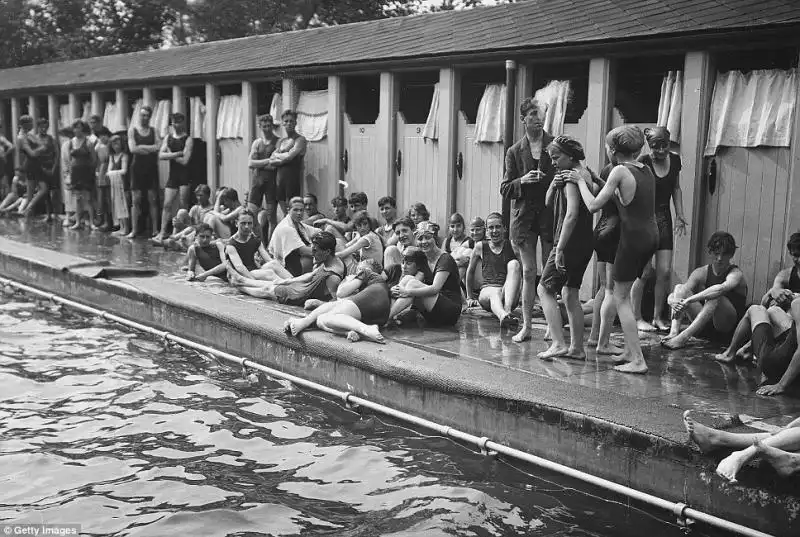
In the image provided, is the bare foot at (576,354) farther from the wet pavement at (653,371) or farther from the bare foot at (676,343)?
the bare foot at (676,343)

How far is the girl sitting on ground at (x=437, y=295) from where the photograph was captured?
9.65 meters

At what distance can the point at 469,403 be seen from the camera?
7.38 metres

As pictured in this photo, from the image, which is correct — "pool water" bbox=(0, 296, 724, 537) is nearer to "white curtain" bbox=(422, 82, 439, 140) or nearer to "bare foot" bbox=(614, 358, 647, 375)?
"bare foot" bbox=(614, 358, 647, 375)

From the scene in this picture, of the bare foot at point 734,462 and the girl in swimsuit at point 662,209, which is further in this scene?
the girl in swimsuit at point 662,209

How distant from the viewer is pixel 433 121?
41.5ft

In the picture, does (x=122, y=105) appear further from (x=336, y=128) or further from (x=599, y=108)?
(x=599, y=108)

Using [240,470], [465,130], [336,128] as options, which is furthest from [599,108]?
[240,470]

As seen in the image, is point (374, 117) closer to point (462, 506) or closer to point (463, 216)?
point (463, 216)

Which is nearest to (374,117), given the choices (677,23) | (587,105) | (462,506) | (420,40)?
(420,40)

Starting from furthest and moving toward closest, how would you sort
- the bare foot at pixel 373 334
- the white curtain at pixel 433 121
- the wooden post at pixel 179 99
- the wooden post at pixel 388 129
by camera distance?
the wooden post at pixel 179 99 < the wooden post at pixel 388 129 < the white curtain at pixel 433 121 < the bare foot at pixel 373 334

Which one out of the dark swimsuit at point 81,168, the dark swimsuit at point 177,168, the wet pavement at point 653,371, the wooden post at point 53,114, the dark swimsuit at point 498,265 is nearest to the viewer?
the wet pavement at point 653,371

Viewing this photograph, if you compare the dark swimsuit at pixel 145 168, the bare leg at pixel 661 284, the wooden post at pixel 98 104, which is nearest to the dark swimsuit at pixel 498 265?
the bare leg at pixel 661 284

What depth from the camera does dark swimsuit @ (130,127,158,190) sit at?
17484 mm

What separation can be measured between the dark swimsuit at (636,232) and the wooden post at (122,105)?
46.3 ft
